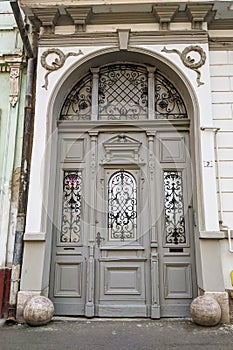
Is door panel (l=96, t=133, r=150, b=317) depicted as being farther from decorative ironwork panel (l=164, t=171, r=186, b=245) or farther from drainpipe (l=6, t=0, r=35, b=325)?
drainpipe (l=6, t=0, r=35, b=325)

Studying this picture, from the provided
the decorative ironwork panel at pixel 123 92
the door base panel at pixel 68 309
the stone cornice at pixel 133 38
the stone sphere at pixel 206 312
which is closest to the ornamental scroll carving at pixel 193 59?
the stone cornice at pixel 133 38

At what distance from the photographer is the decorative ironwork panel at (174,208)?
17.5 feet

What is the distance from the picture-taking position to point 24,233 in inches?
202

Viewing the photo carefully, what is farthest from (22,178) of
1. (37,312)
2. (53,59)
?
(53,59)

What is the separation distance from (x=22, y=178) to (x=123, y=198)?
1.78 meters

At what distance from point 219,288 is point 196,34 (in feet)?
14.5

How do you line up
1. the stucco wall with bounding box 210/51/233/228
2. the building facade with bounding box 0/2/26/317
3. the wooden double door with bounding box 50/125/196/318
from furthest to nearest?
the building facade with bounding box 0/2/26/317 < the stucco wall with bounding box 210/51/233/228 < the wooden double door with bounding box 50/125/196/318

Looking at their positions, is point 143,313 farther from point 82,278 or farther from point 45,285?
point 45,285

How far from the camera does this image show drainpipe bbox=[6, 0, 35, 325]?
4863mm

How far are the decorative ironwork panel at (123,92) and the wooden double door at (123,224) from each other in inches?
13.6

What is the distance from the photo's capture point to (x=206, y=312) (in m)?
4.30

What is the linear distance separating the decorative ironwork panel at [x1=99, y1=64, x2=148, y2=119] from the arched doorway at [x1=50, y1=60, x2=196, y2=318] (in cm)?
2

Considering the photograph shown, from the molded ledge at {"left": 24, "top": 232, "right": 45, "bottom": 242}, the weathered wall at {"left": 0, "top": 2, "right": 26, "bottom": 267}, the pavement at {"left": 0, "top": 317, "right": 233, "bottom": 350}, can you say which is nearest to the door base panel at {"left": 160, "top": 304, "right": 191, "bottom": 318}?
the pavement at {"left": 0, "top": 317, "right": 233, "bottom": 350}

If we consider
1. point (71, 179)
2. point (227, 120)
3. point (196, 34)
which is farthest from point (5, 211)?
point (196, 34)
